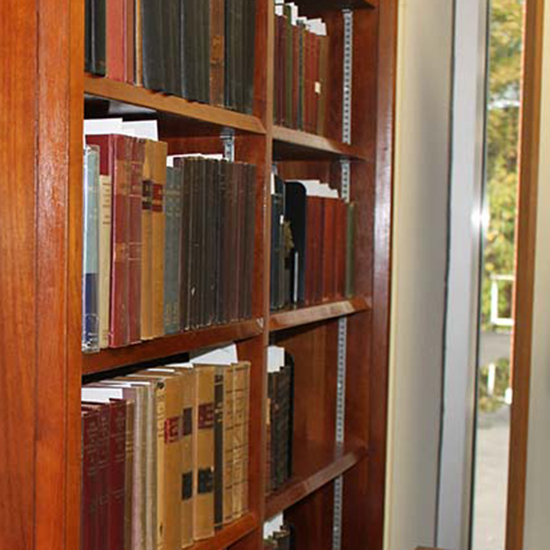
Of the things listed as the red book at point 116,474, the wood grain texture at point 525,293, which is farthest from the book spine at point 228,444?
the wood grain texture at point 525,293

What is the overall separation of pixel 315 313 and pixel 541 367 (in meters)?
0.91

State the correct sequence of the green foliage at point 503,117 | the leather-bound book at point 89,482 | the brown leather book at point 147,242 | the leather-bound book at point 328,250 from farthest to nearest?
the green foliage at point 503,117 < the leather-bound book at point 328,250 < the brown leather book at point 147,242 < the leather-bound book at point 89,482

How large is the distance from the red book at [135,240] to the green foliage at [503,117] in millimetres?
2134

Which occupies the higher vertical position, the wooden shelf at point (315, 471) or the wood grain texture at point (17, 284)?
the wood grain texture at point (17, 284)

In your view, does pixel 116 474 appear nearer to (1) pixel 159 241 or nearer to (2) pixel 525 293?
(1) pixel 159 241

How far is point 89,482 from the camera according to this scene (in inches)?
50.1

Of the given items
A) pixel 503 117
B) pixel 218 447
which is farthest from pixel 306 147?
pixel 503 117

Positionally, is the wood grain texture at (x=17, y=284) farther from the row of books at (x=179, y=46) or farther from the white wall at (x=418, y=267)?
the white wall at (x=418, y=267)

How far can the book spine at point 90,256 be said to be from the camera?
1.24 metres

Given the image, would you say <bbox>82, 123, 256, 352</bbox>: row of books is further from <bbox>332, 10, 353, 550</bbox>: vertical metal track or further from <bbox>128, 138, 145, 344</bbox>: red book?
<bbox>332, 10, 353, 550</bbox>: vertical metal track

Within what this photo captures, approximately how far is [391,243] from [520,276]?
0.41 metres

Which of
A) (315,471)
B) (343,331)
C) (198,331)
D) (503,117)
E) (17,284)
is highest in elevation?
(503,117)

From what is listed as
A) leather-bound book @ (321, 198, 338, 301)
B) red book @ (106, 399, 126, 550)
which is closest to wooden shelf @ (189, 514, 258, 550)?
red book @ (106, 399, 126, 550)

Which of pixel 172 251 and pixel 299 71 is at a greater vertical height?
pixel 299 71
